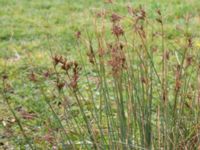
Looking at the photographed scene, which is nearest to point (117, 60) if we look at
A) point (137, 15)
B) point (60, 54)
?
point (137, 15)

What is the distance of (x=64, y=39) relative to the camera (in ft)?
24.1

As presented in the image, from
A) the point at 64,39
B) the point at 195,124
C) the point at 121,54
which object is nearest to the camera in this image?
the point at 121,54

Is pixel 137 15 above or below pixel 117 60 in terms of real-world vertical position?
above

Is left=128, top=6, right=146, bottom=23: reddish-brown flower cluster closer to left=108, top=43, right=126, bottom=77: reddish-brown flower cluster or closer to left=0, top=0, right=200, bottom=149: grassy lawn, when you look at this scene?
left=108, top=43, right=126, bottom=77: reddish-brown flower cluster

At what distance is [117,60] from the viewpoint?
2.71 m

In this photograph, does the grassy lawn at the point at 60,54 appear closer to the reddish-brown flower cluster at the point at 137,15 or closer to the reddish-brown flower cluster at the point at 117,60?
the reddish-brown flower cluster at the point at 117,60

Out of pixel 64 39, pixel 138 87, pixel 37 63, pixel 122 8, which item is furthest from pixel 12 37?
pixel 138 87

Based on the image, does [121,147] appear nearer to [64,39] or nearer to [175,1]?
[64,39]

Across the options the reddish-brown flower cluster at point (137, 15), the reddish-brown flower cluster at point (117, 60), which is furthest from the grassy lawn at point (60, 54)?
the reddish-brown flower cluster at point (137, 15)

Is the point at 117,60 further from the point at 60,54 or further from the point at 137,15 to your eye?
the point at 60,54

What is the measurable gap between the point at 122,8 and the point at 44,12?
4.00ft

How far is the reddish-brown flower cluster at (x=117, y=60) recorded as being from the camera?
267 centimetres

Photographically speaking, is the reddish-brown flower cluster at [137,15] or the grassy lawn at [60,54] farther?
the grassy lawn at [60,54]

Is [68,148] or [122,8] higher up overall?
[68,148]
